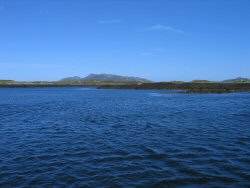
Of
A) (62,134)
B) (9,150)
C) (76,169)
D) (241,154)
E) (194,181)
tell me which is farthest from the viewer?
(62,134)

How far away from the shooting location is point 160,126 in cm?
2852

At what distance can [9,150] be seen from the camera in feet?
64.4

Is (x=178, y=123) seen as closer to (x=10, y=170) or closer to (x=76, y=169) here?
(x=76, y=169)

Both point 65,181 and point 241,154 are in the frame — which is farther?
point 241,154

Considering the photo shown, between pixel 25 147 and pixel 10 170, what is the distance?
17.0ft

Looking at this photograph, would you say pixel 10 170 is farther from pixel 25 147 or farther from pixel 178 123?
pixel 178 123

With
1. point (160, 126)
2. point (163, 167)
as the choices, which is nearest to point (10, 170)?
point (163, 167)

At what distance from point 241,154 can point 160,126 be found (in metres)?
11.5

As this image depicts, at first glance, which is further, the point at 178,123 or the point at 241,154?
the point at 178,123

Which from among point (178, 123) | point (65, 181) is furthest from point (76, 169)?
point (178, 123)

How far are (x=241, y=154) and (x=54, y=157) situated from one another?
1163 centimetres

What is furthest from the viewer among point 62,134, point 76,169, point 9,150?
point 62,134

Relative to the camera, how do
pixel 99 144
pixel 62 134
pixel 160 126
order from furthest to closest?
pixel 160 126, pixel 62 134, pixel 99 144

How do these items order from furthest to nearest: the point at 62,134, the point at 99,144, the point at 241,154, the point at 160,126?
the point at 160,126
the point at 62,134
the point at 99,144
the point at 241,154
